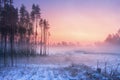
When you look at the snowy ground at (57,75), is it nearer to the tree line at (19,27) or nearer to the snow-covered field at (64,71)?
the snow-covered field at (64,71)

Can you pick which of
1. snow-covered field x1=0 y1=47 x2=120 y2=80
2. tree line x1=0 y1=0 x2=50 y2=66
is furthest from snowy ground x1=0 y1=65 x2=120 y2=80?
tree line x1=0 y1=0 x2=50 y2=66

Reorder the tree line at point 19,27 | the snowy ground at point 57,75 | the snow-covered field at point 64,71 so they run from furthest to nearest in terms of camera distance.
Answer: the tree line at point 19,27 < the snow-covered field at point 64,71 < the snowy ground at point 57,75

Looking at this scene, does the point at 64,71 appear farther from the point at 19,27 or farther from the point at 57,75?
the point at 19,27

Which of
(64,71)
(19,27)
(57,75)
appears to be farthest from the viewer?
(19,27)

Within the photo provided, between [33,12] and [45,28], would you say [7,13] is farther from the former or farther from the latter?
[45,28]

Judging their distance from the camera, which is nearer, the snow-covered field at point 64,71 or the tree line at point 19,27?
Result: the snow-covered field at point 64,71

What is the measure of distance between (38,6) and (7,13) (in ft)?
86.2

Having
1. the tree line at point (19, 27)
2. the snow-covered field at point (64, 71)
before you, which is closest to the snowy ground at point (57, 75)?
the snow-covered field at point (64, 71)

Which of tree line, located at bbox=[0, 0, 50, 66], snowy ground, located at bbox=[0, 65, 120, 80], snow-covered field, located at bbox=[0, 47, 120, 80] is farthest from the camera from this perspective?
tree line, located at bbox=[0, 0, 50, 66]

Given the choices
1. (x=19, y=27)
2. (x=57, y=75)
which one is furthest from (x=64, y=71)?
(x=19, y=27)

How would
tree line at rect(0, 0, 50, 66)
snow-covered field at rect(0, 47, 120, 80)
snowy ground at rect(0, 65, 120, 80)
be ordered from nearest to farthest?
1. snowy ground at rect(0, 65, 120, 80)
2. snow-covered field at rect(0, 47, 120, 80)
3. tree line at rect(0, 0, 50, 66)

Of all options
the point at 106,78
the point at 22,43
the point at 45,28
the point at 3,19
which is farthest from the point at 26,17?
the point at 106,78

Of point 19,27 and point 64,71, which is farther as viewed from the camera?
point 19,27

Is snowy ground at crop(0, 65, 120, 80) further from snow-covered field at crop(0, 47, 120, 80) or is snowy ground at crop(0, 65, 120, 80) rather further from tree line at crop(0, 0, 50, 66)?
tree line at crop(0, 0, 50, 66)
